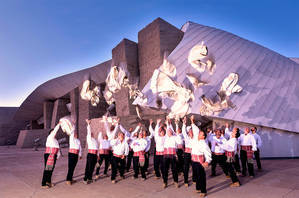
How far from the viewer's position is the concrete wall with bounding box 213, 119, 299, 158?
10.8 meters

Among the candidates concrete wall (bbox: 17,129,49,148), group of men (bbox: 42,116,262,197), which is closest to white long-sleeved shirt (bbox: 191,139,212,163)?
group of men (bbox: 42,116,262,197)

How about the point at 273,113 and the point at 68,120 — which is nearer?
the point at 68,120

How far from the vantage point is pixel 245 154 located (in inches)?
261

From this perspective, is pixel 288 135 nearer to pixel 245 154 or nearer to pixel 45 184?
pixel 245 154

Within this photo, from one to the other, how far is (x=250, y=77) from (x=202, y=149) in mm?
9244

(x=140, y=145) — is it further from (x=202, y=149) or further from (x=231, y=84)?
(x=231, y=84)

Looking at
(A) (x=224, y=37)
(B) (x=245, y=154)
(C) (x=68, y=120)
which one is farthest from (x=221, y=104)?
(A) (x=224, y=37)

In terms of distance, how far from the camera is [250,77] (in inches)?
482

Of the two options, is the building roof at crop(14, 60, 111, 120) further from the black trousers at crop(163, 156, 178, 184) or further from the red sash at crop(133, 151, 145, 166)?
the black trousers at crop(163, 156, 178, 184)

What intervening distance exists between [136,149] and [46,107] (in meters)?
31.1

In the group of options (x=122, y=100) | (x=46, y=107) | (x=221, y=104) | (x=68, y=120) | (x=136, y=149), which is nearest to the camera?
(x=68, y=120)

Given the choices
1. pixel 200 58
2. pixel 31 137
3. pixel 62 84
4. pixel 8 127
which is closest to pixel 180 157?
pixel 200 58

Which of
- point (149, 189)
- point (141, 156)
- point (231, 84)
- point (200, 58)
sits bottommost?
point (149, 189)

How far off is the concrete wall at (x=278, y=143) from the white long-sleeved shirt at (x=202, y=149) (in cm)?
759
